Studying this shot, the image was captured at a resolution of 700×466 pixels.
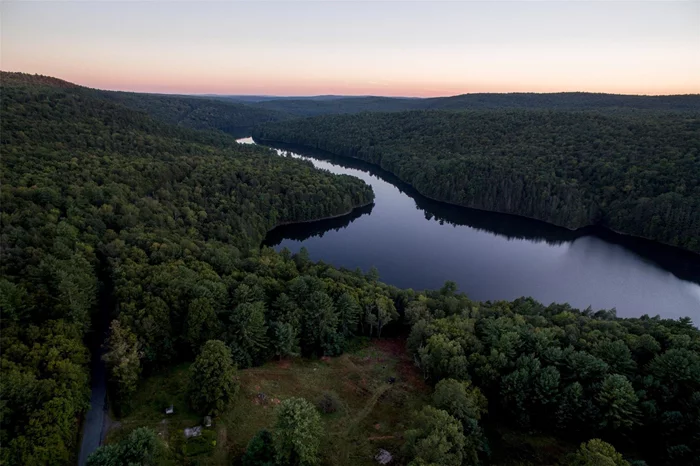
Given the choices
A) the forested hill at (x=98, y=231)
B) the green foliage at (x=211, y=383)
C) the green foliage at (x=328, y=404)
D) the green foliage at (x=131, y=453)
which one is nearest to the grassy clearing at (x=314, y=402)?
the green foliage at (x=328, y=404)

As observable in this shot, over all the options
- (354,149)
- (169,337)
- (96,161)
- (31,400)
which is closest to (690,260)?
(169,337)

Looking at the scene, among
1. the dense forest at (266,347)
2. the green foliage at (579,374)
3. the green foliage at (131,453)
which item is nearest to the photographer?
the green foliage at (131,453)

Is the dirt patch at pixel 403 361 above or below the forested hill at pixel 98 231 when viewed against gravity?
below

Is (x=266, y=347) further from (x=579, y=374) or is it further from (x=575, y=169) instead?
(x=575, y=169)

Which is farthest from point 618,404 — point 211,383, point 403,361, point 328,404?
point 211,383

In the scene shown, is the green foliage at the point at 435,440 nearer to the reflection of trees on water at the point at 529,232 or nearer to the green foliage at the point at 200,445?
the green foliage at the point at 200,445

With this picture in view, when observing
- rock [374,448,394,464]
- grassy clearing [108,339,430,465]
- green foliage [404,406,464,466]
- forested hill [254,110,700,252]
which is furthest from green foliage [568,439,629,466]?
forested hill [254,110,700,252]
